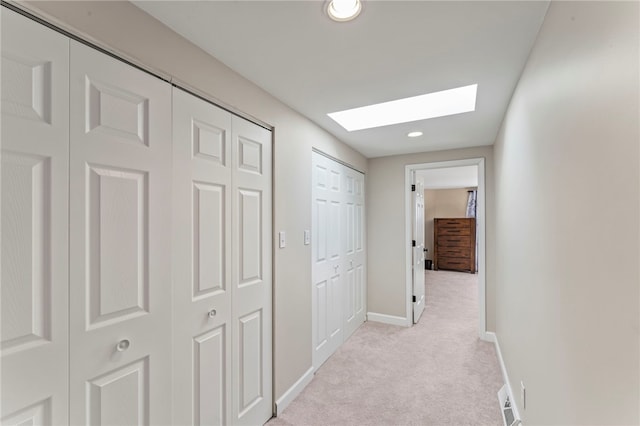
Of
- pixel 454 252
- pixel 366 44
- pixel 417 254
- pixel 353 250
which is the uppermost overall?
pixel 366 44

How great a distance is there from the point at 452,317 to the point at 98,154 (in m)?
4.19

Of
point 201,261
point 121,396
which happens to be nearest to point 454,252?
point 201,261

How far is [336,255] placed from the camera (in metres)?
2.91

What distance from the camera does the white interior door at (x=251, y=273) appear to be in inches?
65.0

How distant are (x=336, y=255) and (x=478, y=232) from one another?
171 cm

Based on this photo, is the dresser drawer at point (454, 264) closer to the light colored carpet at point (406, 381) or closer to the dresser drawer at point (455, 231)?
the dresser drawer at point (455, 231)

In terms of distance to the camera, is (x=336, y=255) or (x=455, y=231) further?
(x=455, y=231)

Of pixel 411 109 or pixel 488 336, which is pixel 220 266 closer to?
pixel 411 109

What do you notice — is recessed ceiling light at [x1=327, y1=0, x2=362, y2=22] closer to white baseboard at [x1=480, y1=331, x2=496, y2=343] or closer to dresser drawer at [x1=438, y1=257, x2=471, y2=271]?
white baseboard at [x1=480, y1=331, x2=496, y2=343]

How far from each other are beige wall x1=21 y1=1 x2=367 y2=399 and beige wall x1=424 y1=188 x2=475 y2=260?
233 inches

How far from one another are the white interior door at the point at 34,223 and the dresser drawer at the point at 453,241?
7.68m

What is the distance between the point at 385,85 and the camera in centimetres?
179

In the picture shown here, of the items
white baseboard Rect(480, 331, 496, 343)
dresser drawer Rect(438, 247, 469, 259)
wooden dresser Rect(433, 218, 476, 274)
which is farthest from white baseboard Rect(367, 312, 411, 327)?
dresser drawer Rect(438, 247, 469, 259)

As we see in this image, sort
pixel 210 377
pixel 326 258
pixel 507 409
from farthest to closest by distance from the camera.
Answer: pixel 326 258 < pixel 507 409 < pixel 210 377
